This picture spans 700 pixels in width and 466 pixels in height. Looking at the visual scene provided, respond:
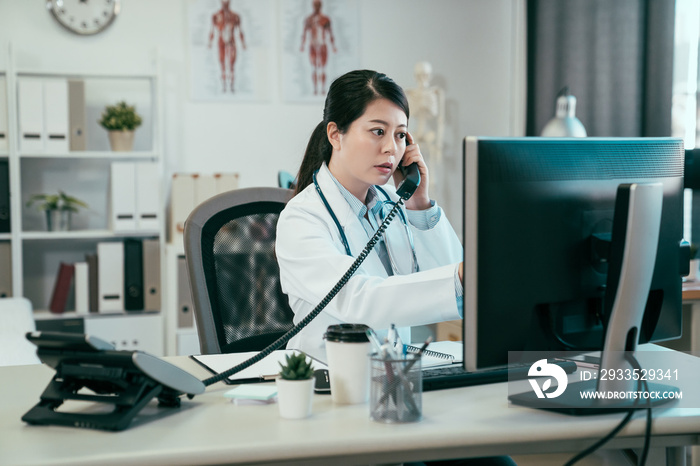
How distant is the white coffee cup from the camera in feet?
3.37

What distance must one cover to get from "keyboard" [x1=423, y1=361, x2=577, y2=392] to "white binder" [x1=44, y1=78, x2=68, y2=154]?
259 cm

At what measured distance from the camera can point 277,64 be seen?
3.74m

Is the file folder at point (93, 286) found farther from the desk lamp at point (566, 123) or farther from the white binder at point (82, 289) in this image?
the desk lamp at point (566, 123)

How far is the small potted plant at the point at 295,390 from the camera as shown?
0.97 m

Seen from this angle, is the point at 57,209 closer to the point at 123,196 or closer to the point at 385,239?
the point at 123,196

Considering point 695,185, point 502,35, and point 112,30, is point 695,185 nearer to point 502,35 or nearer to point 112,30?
point 502,35

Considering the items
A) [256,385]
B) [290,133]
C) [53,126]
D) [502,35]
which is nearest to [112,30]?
[53,126]

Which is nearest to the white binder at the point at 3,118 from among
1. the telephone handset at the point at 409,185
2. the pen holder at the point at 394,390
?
the telephone handset at the point at 409,185

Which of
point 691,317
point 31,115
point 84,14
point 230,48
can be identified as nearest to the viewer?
point 691,317

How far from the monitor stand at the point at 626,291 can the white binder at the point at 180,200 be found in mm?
2583

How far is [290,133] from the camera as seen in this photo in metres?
3.78

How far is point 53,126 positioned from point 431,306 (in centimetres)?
259

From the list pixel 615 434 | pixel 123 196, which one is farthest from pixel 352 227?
pixel 123 196

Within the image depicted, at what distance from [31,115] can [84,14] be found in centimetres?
61
